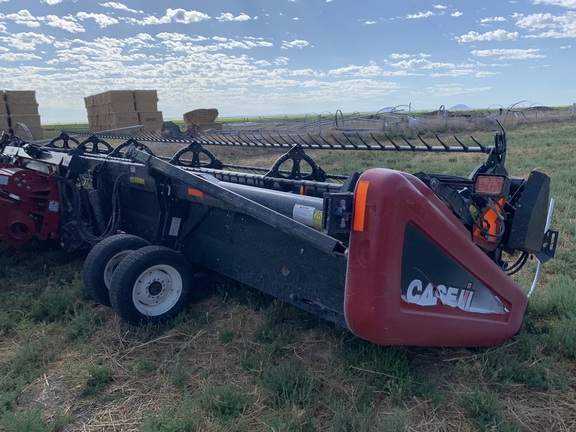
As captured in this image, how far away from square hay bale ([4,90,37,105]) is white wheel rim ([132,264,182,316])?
23.5 meters

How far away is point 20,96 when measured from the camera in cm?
2342

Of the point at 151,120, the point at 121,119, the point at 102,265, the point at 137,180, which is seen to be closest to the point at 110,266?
the point at 102,265

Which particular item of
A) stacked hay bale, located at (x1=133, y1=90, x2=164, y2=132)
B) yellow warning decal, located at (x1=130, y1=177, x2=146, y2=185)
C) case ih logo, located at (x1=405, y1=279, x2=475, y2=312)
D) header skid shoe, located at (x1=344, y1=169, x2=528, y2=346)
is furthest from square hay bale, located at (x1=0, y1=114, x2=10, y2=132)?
case ih logo, located at (x1=405, y1=279, x2=475, y2=312)

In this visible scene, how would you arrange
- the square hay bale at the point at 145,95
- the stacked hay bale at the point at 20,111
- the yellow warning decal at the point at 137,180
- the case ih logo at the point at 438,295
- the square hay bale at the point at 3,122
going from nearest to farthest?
the case ih logo at the point at 438,295 < the yellow warning decal at the point at 137,180 < the square hay bale at the point at 3,122 < the stacked hay bale at the point at 20,111 < the square hay bale at the point at 145,95

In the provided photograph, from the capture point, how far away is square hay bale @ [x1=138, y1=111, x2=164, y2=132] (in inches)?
1046

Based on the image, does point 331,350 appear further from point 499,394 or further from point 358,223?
point 358,223

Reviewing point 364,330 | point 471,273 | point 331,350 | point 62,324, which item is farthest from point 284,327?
point 62,324

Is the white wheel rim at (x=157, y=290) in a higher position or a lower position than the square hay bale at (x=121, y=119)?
higher

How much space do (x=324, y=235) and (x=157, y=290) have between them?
1741 mm

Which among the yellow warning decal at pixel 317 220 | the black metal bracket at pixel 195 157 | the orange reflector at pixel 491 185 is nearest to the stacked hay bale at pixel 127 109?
the black metal bracket at pixel 195 157

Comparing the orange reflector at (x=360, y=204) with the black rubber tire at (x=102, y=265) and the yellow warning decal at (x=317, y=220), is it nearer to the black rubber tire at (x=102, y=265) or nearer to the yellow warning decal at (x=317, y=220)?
the yellow warning decal at (x=317, y=220)

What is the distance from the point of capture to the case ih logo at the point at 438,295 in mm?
2561

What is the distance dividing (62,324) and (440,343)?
298 cm

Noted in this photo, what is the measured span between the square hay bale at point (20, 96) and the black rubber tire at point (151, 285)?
77.0ft
